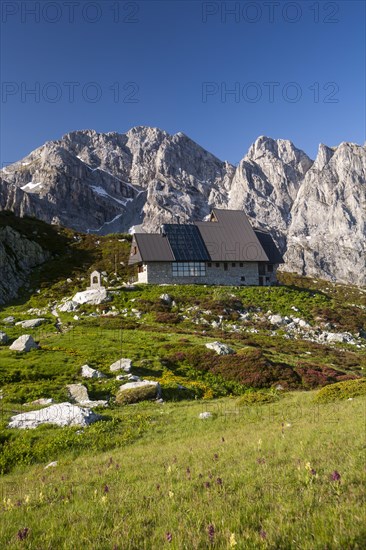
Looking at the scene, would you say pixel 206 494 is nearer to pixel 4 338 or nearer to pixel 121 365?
pixel 121 365

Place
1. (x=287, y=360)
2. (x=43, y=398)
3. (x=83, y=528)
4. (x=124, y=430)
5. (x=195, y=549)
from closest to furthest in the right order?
(x=195, y=549)
(x=83, y=528)
(x=124, y=430)
(x=43, y=398)
(x=287, y=360)

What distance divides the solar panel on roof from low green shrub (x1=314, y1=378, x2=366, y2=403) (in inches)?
2007

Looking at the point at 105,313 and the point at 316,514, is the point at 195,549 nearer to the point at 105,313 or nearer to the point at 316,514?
the point at 316,514

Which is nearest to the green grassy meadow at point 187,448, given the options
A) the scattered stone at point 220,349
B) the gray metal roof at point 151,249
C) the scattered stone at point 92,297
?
the scattered stone at point 220,349

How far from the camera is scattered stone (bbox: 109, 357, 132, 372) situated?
25984 mm

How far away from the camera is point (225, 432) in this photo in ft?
47.4

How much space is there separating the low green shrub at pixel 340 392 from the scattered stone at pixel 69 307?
128 feet

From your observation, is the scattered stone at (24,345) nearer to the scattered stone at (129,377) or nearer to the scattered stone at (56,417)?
the scattered stone at (129,377)

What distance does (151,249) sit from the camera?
69625 mm

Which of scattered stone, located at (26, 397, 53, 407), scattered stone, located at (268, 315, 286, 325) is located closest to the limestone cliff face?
scattered stone, located at (268, 315, 286, 325)

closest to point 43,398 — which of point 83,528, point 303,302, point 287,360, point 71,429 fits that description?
point 71,429

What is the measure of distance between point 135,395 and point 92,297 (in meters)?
34.5

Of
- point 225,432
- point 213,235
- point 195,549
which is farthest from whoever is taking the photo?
point 213,235

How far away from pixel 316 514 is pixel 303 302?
186 ft
